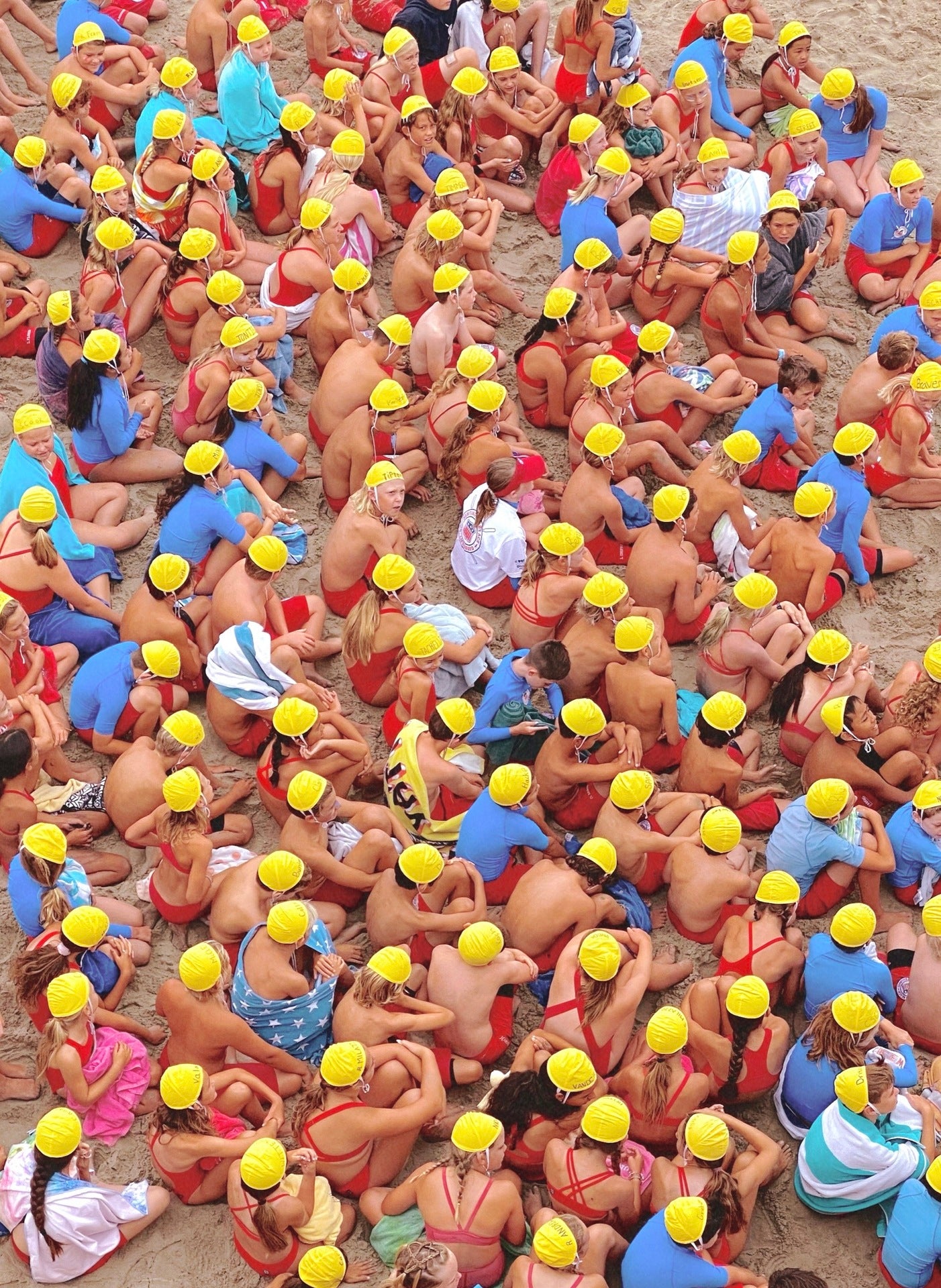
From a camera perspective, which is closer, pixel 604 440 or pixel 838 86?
pixel 604 440

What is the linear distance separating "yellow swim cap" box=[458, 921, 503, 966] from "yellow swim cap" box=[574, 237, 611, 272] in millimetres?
4884

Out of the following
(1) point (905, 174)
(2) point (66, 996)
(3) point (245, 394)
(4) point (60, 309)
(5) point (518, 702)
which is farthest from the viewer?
(1) point (905, 174)

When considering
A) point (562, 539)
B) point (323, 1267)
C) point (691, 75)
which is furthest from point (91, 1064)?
point (691, 75)

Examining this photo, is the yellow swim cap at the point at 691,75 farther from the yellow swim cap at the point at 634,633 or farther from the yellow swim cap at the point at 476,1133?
the yellow swim cap at the point at 476,1133

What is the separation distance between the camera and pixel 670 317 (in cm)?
1210

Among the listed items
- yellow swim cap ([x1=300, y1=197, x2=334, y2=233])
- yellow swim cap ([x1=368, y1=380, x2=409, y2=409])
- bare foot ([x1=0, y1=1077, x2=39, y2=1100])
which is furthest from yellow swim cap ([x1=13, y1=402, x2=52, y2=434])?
bare foot ([x1=0, y1=1077, x2=39, y2=1100])

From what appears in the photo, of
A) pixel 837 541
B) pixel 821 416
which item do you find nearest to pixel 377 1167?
pixel 837 541

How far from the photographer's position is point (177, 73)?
1220 cm

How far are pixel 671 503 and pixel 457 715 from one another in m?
1.99

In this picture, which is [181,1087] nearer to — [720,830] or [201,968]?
[201,968]

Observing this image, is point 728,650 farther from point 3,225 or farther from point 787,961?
point 3,225

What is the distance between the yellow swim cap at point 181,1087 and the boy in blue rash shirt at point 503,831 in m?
1.97

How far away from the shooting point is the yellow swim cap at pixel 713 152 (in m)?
12.0

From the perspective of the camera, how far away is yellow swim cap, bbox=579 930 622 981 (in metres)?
8.04
